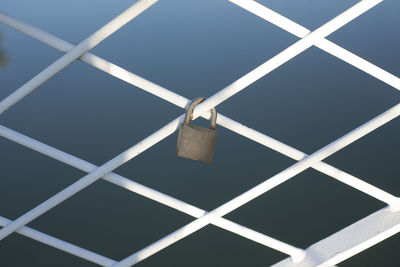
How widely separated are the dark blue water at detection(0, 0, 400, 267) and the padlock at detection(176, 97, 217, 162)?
104 cm

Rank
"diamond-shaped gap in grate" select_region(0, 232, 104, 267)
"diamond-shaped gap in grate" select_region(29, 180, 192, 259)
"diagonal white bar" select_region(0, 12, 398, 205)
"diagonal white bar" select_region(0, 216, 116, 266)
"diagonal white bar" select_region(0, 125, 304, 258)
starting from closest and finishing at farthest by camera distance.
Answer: "diagonal white bar" select_region(0, 12, 398, 205) → "diagonal white bar" select_region(0, 125, 304, 258) → "diagonal white bar" select_region(0, 216, 116, 266) → "diamond-shaped gap in grate" select_region(0, 232, 104, 267) → "diamond-shaped gap in grate" select_region(29, 180, 192, 259)

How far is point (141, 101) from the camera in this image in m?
4.45

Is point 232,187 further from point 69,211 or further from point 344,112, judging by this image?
point 344,112

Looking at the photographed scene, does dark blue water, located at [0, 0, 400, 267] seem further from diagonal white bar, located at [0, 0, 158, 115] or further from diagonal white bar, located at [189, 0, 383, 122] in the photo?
diagonal white bar, located at [189, 0, 383, 122]

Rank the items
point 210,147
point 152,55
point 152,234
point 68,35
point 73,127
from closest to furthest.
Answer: point 210,147, point 152,234, point 73,127, point 152,55, point 68,35

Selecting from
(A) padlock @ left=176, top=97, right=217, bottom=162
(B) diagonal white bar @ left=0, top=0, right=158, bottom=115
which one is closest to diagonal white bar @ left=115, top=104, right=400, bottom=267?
(A) padlock @ left=176, top=97, right=217, bottom=162

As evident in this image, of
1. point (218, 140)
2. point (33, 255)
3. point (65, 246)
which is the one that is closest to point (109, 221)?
point (33, 255)

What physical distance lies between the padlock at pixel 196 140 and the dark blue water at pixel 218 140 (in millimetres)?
1045

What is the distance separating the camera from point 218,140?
376 centimetres

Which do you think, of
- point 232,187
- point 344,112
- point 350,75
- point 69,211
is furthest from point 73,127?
point 350,75

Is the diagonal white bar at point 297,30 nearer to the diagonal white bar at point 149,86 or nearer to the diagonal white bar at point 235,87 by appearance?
the diagonal white bar at point 235,87

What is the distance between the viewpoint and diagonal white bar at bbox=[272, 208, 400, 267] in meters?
1.16

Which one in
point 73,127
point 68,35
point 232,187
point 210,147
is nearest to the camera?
point 210,147

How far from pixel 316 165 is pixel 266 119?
3.00m
